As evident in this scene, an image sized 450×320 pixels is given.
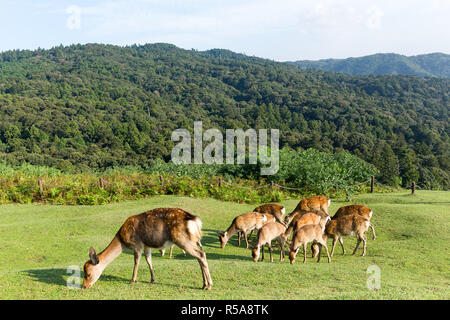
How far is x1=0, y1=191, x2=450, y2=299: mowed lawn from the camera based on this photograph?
6.52 metres

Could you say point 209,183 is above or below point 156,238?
below

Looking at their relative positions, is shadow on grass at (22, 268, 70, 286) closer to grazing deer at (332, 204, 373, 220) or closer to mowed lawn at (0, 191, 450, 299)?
mowed lawn at (0, 191, 450, 299)

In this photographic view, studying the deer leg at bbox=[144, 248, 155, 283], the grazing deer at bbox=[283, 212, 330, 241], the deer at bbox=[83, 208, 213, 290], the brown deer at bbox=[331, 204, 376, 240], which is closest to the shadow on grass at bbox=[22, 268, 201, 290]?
the deer leg at bbox=[144, 248, 155, 283]

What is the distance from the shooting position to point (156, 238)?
6.89 metres

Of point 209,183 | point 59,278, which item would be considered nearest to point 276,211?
point 59,278

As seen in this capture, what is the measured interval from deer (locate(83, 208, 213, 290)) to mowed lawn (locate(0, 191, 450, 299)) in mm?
347

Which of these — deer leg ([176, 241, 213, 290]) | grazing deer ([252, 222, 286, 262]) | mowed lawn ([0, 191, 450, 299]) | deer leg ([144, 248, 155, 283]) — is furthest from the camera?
grazing deer ([252, 222, 286, 262])

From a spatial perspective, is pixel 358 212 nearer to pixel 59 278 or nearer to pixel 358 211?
pixel 358 211

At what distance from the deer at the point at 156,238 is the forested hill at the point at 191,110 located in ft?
154

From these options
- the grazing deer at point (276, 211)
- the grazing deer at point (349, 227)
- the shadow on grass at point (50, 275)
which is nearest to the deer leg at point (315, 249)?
the grazing deer at point (349, 227)

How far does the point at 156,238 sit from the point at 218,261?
2659 mm

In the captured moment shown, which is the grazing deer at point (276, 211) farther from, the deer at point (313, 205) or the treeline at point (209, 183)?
the treeline at point (209, 183)

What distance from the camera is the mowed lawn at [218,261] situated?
6.52 metres

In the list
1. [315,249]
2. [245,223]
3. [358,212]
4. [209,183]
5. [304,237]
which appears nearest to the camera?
[304,237]
